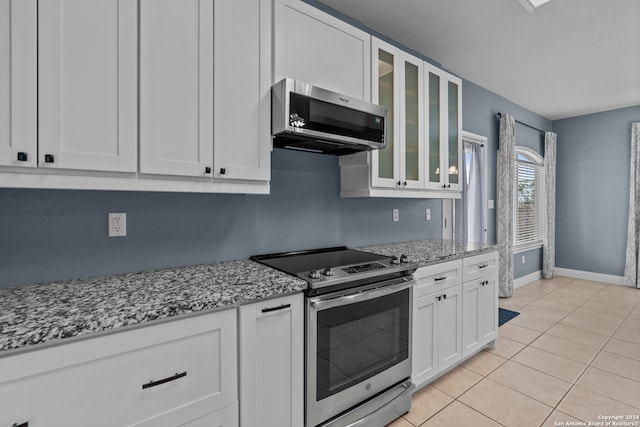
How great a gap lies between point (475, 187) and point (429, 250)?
2251 millimetres

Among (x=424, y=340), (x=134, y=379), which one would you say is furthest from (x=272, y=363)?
(x=424, y=340)

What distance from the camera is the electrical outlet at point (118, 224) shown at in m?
1.62

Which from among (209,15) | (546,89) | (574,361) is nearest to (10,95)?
(209,15)

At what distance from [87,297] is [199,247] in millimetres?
674

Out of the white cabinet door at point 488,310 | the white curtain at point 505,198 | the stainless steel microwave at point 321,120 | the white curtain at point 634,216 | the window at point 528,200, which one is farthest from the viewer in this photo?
the window at point 528,200

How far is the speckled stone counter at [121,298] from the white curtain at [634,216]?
590 centimetres

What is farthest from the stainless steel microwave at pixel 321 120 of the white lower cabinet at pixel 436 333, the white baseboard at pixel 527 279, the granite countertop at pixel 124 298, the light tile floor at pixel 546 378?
the white baseboard at pixel 527 279

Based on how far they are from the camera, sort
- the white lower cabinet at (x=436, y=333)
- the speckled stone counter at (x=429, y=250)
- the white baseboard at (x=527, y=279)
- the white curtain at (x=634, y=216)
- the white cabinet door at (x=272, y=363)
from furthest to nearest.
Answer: the white baseboard at (x=527, y=279)
the white curtain at (x=634, y=216)
the speckled stone counter at (x=429, y=250)
the white lower cabinet at (x=436, y=333)
the white cabinet door at (x=272, y=363)

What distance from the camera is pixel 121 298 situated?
1243 mm

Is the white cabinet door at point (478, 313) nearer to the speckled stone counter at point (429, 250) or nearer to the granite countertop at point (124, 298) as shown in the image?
the speckled stone counter at point (429, 250)

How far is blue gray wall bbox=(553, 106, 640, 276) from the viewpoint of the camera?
5.06 meters

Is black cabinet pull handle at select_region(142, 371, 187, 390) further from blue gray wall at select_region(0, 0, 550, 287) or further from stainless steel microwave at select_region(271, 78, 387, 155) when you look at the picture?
stainless steel microwave at select_region(271, 78, 387, 155)

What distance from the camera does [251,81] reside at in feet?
5.58

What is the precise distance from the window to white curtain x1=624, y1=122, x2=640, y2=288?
43.8 inches
